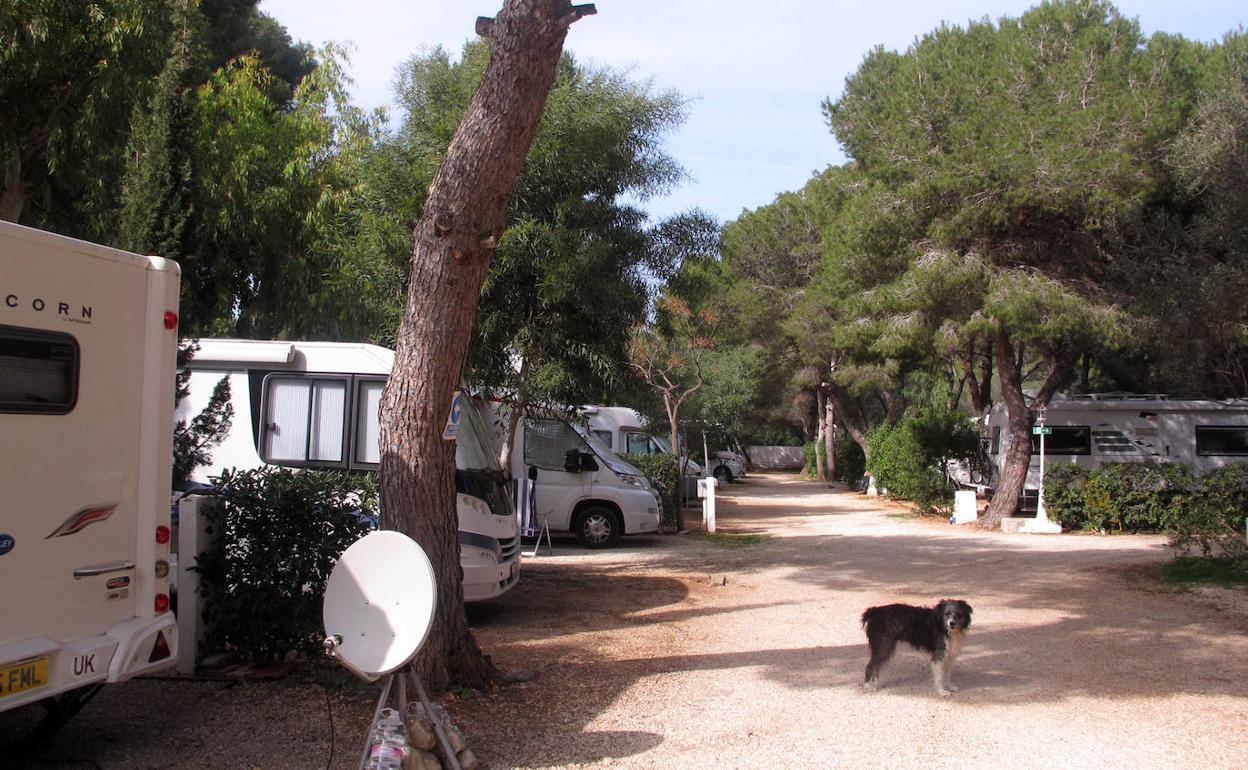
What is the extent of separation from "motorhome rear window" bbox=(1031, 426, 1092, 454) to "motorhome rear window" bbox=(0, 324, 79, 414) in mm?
19957

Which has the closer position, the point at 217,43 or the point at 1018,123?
the point at 1018,123

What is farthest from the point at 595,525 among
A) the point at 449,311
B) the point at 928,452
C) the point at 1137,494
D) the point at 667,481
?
the point at 928,452

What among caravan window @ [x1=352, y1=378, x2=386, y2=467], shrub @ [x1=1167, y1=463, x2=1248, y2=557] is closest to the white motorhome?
caravan window @ [x1=352, y1=378, x2=386, y2=467]

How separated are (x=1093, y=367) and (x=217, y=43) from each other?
81.8 ft

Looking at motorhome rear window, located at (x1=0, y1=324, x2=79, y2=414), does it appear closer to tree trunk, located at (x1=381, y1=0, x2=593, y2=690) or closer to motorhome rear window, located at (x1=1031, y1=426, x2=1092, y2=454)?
tree trunk, located at (x1=381, y1=0, x2=593, y2=690)

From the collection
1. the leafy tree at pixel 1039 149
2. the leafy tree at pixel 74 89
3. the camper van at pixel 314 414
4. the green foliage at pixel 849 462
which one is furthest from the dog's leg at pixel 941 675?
the green foliage at pixel 849 462

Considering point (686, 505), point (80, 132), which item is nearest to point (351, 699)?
point (80, 132)

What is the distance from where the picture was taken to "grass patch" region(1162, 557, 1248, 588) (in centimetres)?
1059

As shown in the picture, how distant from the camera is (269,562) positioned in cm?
636

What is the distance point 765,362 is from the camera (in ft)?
117

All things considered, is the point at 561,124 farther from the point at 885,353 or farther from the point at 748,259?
the point at 748,259

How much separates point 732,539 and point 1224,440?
439 inches

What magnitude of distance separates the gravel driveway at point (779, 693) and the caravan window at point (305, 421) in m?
2.01

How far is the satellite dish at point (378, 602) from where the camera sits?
4355mm
